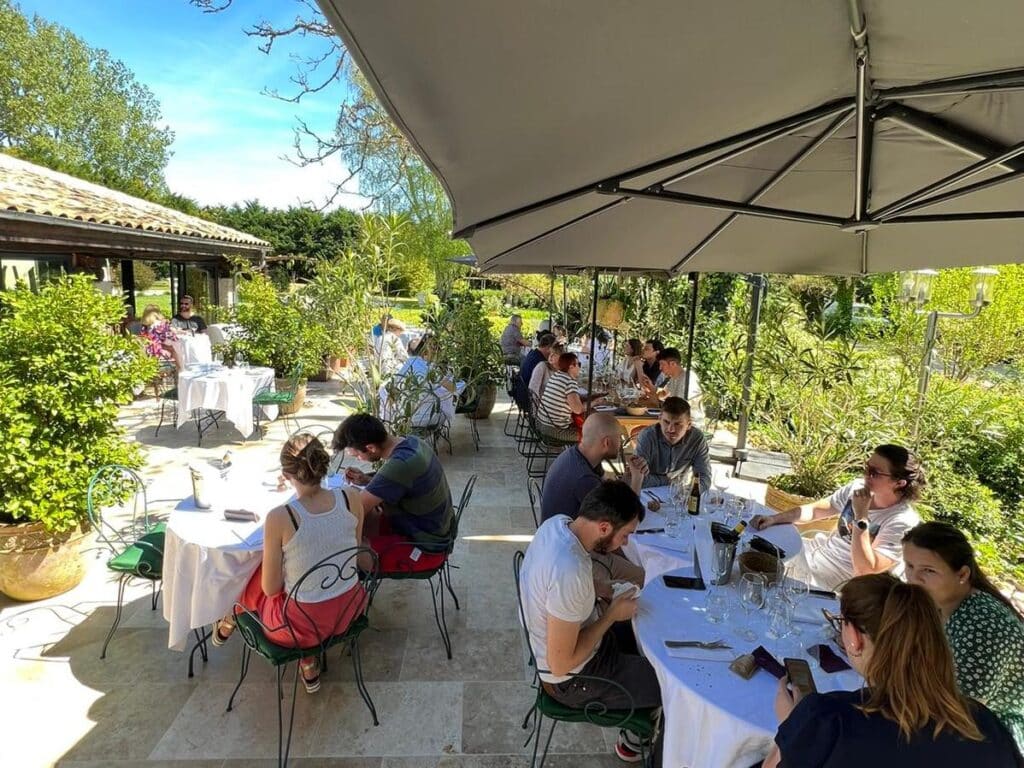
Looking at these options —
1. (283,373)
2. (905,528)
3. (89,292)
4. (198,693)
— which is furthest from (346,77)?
(905,528)

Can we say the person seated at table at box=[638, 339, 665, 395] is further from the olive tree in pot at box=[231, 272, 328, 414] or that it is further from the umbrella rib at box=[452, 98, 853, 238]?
the olive tree in pot at box=[231, 272, 328, 414]

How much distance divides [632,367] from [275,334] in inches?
220

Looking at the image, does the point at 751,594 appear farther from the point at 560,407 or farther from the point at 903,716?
the point at 560,407

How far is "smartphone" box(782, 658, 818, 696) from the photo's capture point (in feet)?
5.21

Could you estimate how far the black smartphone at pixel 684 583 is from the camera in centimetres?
230

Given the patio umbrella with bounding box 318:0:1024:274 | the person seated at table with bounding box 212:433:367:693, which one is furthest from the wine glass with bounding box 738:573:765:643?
the person seated at table with bounding box 212:433:367:693

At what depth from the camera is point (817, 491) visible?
4.65 meters

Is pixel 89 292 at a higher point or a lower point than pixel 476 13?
lower

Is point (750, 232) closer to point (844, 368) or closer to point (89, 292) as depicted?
point (844, 368)

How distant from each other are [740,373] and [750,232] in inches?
129

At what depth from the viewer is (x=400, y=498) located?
3.05 meters

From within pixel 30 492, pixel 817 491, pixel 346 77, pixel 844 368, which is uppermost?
pixel 346 77

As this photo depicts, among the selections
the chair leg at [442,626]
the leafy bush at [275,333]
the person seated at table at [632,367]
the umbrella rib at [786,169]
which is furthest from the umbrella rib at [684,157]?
the leafy bush at [275,333]

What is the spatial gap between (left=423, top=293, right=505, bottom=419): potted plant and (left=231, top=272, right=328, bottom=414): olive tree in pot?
2355 mm
